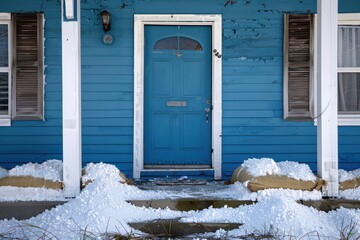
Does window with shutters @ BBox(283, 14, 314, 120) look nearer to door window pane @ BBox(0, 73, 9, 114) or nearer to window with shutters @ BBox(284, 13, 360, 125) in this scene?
window with shutters @ BBox(284, 13, 360, 125)

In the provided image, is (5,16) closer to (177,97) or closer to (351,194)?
(177,97)

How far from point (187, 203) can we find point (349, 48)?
12.5ft

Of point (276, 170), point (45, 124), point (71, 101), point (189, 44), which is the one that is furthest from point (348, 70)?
point (45, 124)

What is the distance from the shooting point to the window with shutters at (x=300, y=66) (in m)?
7.52

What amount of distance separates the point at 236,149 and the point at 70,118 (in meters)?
2.81

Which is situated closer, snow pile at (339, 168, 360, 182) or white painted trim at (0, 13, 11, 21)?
snow pile at (339, 168, 360, 182)

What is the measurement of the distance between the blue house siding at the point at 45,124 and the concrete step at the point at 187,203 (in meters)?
2.39

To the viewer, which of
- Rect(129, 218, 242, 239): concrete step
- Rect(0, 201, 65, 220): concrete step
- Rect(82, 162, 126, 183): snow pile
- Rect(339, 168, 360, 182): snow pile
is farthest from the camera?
Rect(339, 168, 360, 182): snow pile

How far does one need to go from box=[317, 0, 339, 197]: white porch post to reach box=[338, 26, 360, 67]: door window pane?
2024 mm

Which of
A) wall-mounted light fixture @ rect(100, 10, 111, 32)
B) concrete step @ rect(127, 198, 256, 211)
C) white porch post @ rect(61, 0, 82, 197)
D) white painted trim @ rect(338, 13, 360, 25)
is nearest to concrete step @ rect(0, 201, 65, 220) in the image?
white porch post @ rect(61, 0, 82, 197)

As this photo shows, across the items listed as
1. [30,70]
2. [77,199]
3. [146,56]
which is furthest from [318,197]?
[30,70]

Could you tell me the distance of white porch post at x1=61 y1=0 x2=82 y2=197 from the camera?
18.4 ft

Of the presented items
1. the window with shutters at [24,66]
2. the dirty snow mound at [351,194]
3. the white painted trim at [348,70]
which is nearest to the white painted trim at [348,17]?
the white painted trim at [348,70]

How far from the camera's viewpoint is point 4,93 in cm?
740
